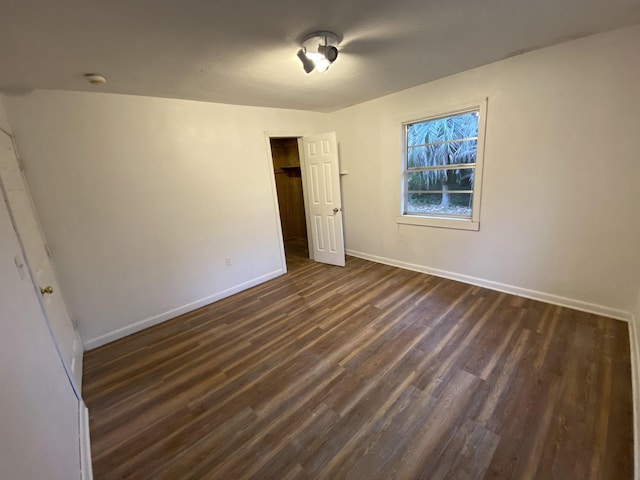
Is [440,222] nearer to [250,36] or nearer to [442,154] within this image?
[442,154]

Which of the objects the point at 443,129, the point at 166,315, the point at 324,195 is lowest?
the point at 166,315

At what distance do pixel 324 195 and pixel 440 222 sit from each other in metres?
1.65

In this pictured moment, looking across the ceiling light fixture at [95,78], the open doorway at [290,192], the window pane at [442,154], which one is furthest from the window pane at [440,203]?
the ceiling light fixture at [95,78]

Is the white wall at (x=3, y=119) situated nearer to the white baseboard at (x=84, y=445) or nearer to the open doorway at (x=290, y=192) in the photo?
the white baseboard at (x=84, y=445)

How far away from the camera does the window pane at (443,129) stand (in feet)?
9.61

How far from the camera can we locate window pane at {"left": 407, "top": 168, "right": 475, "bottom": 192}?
10.1 ft

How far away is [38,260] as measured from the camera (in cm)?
194

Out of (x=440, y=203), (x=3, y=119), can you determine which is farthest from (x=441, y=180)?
(x=3, y=119)

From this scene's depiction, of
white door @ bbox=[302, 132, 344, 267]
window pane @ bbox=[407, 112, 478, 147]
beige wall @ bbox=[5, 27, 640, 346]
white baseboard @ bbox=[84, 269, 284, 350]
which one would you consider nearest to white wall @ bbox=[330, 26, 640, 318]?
beige wall @ bbox=[5, 27, 640, 346]

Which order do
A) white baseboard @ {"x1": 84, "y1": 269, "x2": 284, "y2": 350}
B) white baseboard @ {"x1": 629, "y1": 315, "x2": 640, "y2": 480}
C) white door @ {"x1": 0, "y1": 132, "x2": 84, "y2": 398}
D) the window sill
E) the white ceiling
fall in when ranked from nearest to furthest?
white baseboard @ {"x1": 629, "y1": 315, "x2": 640, "y2": 480} → the white ceiling → white door @ {"x1": 0, "y1": 132, "x2": 84, "y2": 398} → white baseboard @ {"x1": 84, "y1": 269, "x2": 284, "y2": 350} → the window sill

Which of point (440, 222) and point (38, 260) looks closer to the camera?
point (38, 260)

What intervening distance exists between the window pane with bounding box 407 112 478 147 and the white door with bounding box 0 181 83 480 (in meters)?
3.73

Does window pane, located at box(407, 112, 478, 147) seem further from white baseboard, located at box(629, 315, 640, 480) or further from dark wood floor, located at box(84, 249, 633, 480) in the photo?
white baseboard, located at box(629, 315, 640, 480)

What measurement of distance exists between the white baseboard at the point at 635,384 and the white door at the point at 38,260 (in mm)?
3157
